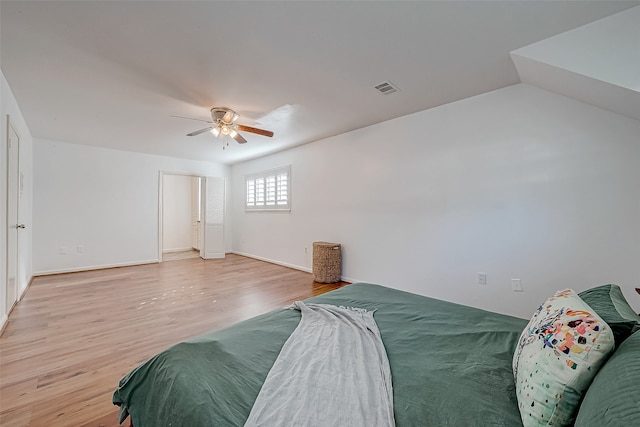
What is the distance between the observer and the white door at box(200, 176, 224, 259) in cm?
641

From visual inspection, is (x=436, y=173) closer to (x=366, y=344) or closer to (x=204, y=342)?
(x=366, y=344)

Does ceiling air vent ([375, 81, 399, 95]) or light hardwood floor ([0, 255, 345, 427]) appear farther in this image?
ceiling air vent ([375, 81, 399, 95])

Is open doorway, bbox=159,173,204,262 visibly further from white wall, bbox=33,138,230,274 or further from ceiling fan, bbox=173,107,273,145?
ceiling fan, bbox=173,107,273,145

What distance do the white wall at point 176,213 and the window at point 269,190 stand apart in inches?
92.8

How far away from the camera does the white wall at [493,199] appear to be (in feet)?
7.45

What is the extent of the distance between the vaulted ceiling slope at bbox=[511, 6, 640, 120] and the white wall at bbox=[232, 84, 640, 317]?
1.22 ft

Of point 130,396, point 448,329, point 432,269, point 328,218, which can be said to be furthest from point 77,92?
point 432,269

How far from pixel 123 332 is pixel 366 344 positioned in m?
2.52

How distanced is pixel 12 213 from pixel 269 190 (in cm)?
381

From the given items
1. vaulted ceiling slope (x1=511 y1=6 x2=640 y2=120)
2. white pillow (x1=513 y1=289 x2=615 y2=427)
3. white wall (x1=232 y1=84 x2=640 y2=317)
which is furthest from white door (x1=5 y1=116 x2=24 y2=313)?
vaulted ceiling slope (x1=511 y1=6 x2=640 y2=120)

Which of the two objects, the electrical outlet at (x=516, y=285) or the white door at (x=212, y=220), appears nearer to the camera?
the electrical outlet at (x=516, y=285)

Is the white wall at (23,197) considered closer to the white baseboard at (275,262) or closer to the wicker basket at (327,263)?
the wicker basket at (327,263)

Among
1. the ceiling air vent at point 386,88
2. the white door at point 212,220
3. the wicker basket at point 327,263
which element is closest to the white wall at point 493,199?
the wicker basket at point 327,263

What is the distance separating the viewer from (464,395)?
0.89 meters
